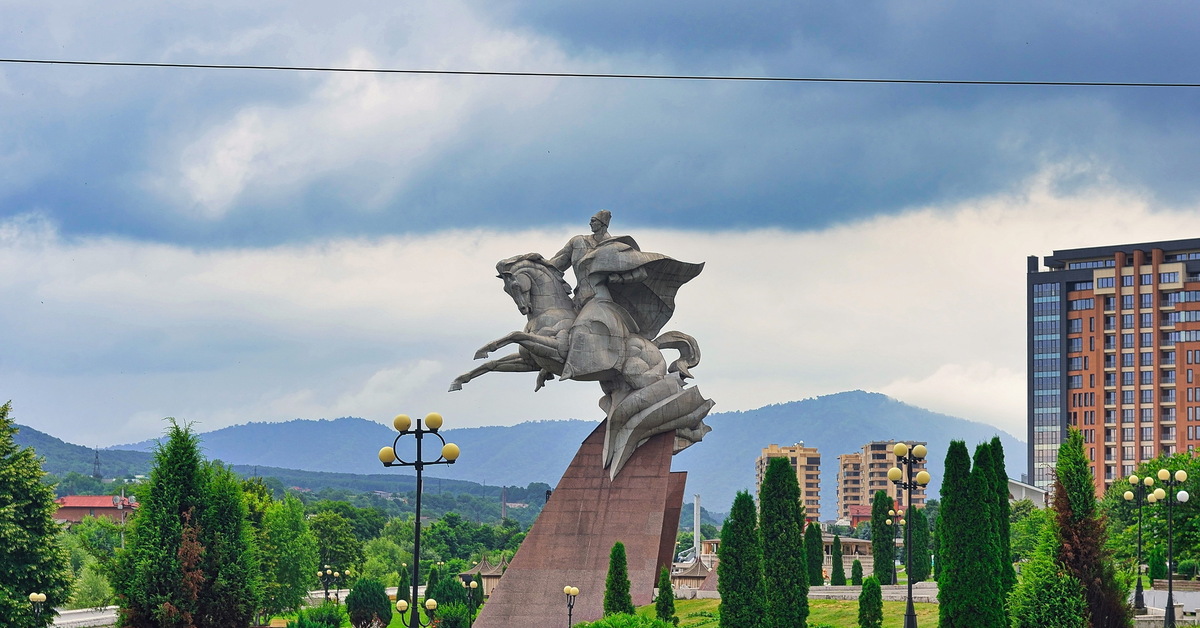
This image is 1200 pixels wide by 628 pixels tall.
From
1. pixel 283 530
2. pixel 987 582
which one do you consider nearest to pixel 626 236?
pixel 987 582

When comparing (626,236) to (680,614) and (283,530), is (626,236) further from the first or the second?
(283,530)

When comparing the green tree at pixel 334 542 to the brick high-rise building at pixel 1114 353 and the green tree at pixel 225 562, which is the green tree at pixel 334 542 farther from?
the green tree at pixel 225 562

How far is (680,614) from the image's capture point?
132ft

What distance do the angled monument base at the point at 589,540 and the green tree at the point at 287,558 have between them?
57.1 feet

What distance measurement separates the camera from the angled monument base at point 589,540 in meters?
36.2

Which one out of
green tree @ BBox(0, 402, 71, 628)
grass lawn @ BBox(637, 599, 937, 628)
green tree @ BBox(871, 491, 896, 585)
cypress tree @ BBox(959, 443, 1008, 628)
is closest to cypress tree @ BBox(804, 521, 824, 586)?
grass lawn @ BBox(637, 599, 937, 628)

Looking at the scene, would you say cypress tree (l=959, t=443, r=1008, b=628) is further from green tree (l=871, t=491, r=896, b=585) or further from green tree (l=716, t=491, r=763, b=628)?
green tree (l=871, t=491, r=896, b=585)

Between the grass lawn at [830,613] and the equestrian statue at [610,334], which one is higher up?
the equestrian statue at [610,334]

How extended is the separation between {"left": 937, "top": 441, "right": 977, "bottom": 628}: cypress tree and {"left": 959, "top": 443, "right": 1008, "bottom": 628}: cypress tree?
2.8 inches

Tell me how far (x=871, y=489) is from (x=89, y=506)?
316 ft

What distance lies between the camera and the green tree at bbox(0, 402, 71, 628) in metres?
31.7

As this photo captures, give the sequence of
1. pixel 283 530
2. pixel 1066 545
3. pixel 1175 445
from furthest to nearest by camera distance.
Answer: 1. pixel 1175 445
2. pixel 283 530
3. pixel 1066 545

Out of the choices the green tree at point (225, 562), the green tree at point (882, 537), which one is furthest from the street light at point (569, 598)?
the green tree at point (882, 537)

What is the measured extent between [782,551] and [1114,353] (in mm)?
76020
